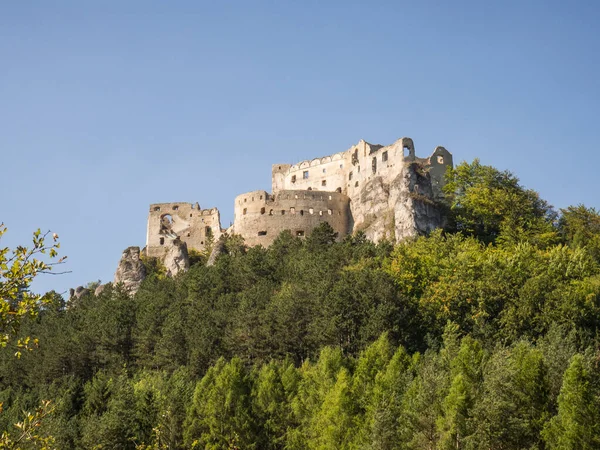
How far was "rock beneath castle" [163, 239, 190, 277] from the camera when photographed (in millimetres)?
82719

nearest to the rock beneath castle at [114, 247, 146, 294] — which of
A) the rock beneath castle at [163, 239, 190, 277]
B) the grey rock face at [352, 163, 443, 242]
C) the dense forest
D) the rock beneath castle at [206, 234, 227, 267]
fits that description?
the rock beneath castle at [163, 239, 190, 277]

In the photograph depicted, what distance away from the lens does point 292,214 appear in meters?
80.6

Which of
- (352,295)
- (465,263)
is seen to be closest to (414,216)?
(465,263)

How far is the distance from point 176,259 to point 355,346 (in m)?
34.3

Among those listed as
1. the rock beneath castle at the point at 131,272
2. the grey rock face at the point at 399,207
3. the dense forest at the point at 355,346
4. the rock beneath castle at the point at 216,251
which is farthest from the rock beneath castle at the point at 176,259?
the grey rock face at the point at 399,207

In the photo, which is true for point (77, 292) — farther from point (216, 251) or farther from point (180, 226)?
point (216, 251)

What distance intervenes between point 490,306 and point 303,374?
44.6 feet

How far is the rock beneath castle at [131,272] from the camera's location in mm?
83375

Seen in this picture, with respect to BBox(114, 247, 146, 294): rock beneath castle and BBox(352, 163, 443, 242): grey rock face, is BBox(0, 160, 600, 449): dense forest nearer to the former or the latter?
BBox(352, 163, 443, 242): grey rock face

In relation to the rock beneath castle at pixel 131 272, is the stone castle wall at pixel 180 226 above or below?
above

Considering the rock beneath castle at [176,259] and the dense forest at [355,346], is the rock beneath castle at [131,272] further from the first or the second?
the dense forest at [355,346]

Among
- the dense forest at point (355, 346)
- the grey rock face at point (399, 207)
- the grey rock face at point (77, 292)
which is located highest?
the grey rock face at point (399, 207)

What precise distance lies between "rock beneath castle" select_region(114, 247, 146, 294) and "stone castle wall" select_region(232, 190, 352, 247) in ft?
36.9

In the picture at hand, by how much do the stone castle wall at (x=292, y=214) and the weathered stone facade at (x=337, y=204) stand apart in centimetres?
9
